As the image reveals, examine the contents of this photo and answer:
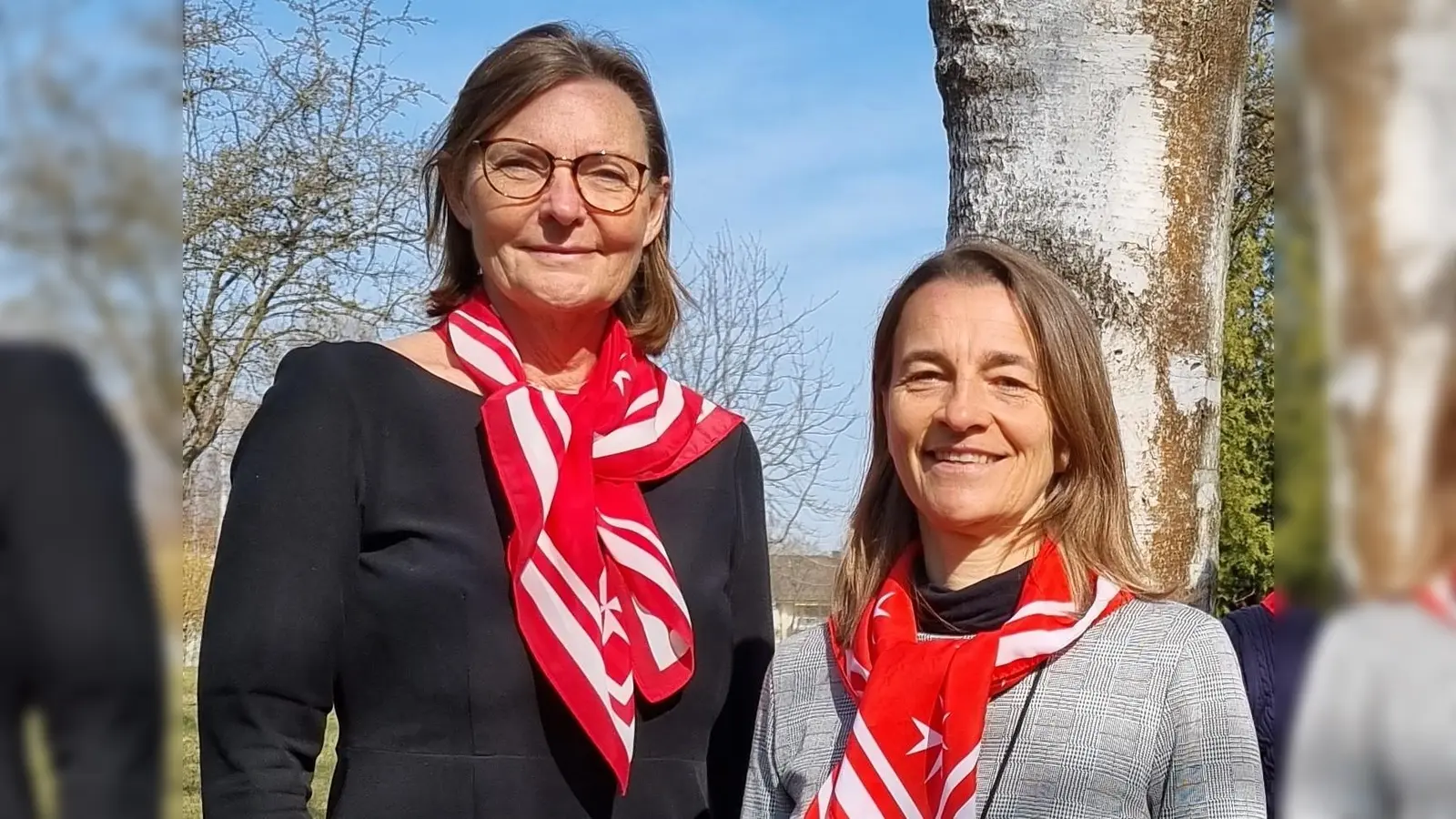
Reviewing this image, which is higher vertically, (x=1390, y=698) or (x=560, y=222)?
(x=560, y=222)

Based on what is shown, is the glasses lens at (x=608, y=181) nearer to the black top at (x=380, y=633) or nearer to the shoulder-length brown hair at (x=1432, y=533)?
the black top at (x=380, y=633)

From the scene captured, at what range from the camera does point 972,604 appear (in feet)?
6.97

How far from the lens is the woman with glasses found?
80.7 inches

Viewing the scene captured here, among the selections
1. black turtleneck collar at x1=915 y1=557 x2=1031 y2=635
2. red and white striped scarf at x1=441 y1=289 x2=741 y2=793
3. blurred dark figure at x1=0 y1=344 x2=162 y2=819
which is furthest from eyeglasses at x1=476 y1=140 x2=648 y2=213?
blurred dark figure at x1=0 y1=344 x2=162 y2=819

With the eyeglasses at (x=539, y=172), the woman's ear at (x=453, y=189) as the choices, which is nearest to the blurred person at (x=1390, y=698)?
the eyeglasses at (x=539, y=172)

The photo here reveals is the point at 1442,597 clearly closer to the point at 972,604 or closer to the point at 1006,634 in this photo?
the point at 1006,634

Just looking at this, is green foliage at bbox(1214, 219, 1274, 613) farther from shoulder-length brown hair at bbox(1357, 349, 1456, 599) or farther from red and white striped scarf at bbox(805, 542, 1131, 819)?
red and white striped scarf at bbox(805, 542, 1131, 819)

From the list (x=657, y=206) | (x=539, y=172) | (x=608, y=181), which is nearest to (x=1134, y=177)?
(x=657, y=206)

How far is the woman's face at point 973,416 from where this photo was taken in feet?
6.67

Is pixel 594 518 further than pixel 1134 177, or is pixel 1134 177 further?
pixel 1134 177

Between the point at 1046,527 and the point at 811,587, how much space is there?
45.5 feet

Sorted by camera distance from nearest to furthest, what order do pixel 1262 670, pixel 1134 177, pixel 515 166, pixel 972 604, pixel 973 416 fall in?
1. pixel 973 416
2. pixel 972 604
3. pixel 515 166
4. pixel 1262 670
5. pixel 1134 177

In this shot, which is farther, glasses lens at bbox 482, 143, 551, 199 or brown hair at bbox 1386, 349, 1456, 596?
glasses lens at bbox 482, 143, 551, 199

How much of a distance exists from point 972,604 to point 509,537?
0.65 meters
